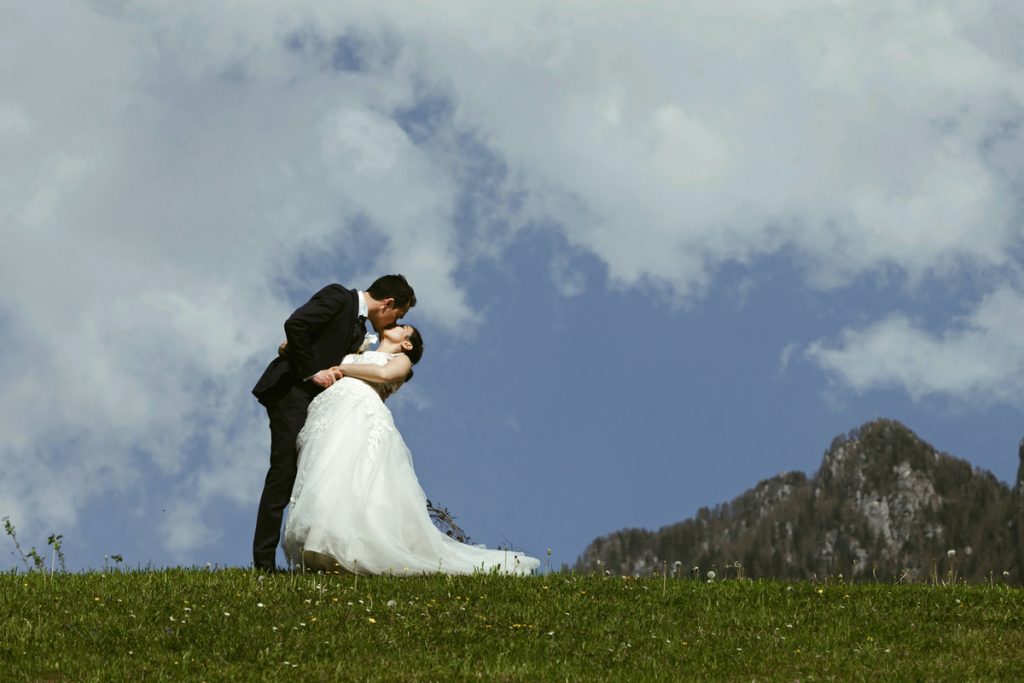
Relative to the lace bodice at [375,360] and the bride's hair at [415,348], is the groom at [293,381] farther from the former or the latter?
the bride's hair at [415,348]

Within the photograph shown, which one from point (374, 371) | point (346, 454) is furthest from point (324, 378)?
point (346, 454)

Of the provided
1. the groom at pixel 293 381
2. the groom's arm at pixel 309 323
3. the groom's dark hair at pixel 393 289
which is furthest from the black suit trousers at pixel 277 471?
the groom's dark hair at pixel 393 289

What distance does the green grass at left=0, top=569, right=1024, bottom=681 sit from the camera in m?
12.3

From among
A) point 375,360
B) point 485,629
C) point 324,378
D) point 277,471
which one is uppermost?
point 375,360

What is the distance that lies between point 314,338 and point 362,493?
224 cm

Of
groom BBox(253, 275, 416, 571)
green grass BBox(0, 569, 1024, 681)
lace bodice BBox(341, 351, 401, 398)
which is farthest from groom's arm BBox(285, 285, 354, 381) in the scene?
green grass BBox(0, 569, 1024, 681)

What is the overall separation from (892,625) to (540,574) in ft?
15.3

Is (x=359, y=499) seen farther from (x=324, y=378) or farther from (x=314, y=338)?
(x=314, y=338)

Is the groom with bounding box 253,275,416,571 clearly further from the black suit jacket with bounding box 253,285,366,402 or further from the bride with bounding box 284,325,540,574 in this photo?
the bride with bounding box 284,325,540,574

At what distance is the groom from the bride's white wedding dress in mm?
203

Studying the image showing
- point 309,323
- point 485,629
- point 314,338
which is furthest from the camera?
point 314,338

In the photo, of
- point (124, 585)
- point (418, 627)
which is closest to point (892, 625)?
point (418, 627)

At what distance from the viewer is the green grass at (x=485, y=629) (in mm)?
12320

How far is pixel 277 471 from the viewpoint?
16703 mm
